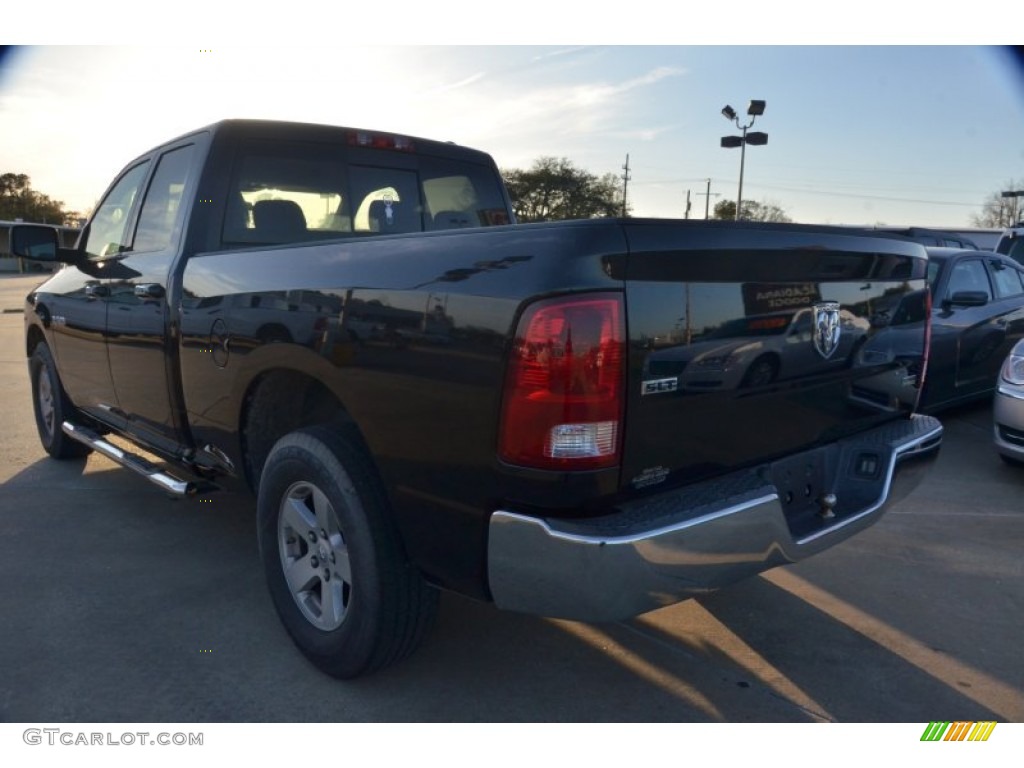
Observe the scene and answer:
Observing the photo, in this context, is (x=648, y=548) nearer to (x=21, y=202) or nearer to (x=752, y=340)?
(x=752, y=340)

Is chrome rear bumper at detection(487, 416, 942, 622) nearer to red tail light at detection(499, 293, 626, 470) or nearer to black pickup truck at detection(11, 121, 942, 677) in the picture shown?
black pickup truck at detection(11, 121, 942, 677)

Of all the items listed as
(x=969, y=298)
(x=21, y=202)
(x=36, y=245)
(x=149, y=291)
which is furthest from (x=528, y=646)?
(x=21, y=202)

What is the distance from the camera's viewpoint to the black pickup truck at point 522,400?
2158 millimetres

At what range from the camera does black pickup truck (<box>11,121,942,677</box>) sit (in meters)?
2.16

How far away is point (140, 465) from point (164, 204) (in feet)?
4.24

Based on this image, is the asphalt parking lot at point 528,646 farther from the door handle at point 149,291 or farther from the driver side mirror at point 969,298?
the driver side mirror at point 969,298

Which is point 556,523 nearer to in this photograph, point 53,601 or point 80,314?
point 53,601

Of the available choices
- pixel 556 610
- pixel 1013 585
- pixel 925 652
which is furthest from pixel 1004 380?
pixel 556 610

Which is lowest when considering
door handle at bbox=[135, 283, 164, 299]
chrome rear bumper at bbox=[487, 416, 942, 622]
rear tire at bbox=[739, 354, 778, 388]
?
chrome rear bumper at bbox=[487, 416, 942, 622]

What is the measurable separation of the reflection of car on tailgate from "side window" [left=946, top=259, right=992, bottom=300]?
15.5 ft

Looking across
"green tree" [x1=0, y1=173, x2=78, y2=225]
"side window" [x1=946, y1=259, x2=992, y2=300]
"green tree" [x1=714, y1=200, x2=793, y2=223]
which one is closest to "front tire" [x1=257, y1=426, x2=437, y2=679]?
"side window" [x1=946, y1=259, x2=992, y2=300]

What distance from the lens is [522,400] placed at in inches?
84.4

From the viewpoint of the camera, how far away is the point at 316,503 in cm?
287

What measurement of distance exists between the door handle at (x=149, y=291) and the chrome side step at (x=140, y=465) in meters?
0.82
